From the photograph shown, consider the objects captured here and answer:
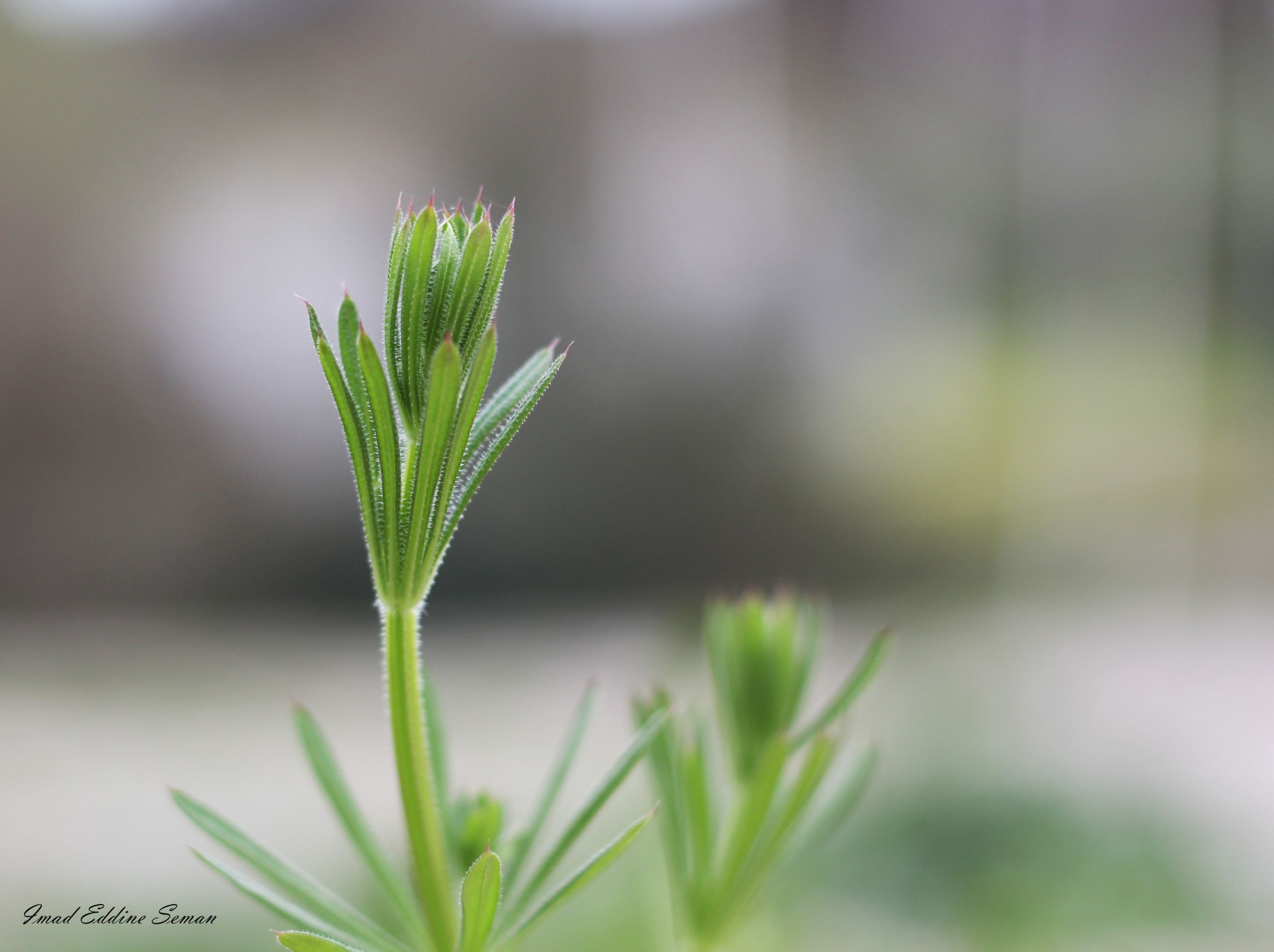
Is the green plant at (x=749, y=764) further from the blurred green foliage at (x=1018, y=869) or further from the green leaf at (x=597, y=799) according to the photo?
the blurred green foliage at (x=1018, y=869)

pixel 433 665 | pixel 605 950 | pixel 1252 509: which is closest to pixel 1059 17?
pixel 1252 509

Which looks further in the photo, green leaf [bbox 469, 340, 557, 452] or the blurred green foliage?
the blurred green foliage

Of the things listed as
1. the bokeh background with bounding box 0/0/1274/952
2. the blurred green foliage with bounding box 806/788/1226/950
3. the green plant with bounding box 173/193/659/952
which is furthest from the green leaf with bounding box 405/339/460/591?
the bokeh background with bounding box 0/0/1274/952

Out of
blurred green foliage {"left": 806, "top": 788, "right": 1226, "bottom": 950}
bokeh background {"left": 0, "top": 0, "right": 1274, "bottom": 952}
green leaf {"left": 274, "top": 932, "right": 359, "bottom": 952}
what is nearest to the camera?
green leaf {"left": 274, "top": 932, "right": 359, "bottom": 952}

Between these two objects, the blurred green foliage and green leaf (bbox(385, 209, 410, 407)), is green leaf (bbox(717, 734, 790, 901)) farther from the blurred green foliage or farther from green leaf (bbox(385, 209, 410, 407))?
the blurred green foliage

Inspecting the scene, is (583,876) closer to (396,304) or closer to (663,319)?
(396,304)

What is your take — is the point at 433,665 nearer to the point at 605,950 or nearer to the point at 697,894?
the point at 605,950

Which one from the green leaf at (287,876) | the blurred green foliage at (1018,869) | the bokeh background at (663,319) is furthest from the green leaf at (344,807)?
the bokeh background at (663,319)
